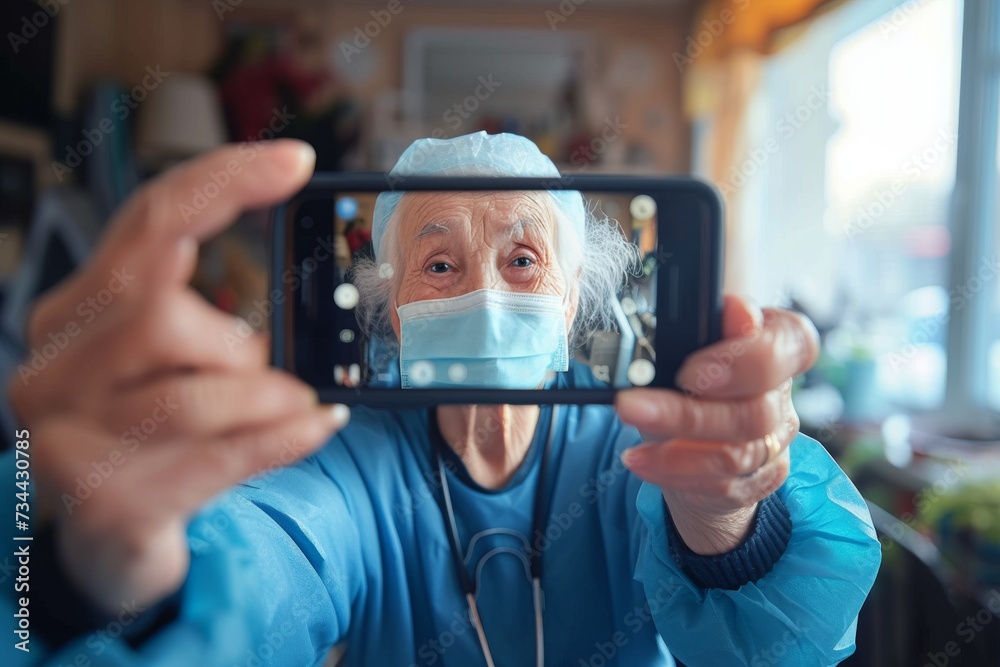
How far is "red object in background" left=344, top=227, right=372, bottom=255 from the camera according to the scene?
0.34 meters

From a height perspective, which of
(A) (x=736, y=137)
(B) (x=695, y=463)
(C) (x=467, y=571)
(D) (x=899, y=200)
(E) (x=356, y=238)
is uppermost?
(A) (x=736, y=137)

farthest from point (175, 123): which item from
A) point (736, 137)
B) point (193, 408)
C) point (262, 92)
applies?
point (193, 408)

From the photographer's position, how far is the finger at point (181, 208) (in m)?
0.24

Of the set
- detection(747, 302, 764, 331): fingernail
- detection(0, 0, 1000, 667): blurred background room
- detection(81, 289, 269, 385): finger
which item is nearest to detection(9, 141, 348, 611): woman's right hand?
detection(81, 289, 269, 385): finger

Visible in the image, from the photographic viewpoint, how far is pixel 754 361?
0.96 ft

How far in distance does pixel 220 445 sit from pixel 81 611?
103 mm

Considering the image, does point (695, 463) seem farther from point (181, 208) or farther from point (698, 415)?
point (181, 208)

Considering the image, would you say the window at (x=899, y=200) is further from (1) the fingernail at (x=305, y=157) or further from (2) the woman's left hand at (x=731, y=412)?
(1) the fingernail at (x=305, y=157)

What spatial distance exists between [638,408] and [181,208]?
201 mm

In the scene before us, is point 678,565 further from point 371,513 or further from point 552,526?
point 371,513

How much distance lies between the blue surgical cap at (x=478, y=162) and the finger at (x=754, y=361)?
0.10 meters

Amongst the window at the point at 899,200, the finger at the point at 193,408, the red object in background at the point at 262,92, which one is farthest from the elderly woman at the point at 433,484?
the red object in background at the point at 262,92

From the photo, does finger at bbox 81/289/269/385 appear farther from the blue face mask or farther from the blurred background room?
the blurred background room

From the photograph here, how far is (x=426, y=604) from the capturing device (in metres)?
0.43
